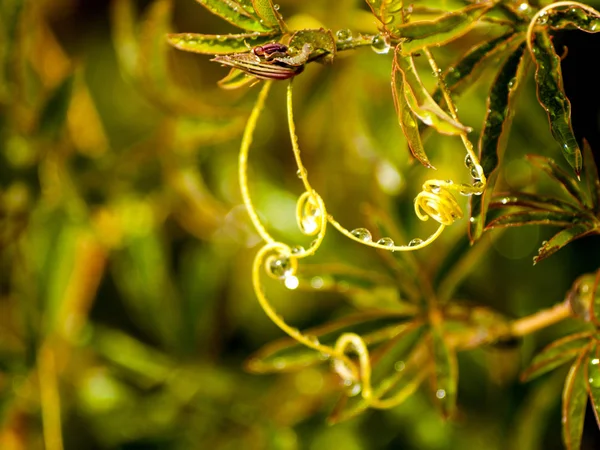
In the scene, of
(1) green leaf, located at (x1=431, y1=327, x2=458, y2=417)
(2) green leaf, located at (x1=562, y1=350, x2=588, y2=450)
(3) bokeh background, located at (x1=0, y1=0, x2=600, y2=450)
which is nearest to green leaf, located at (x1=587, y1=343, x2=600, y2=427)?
(2) green leaf, located at (x1=562, y1=350, x2=588, y2=450)

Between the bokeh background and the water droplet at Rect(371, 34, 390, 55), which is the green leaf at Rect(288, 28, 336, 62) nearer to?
the water droplet at Rect(371, 34, 390, 55)

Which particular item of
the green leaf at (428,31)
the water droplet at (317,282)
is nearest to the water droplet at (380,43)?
the green leaf at (428,31)

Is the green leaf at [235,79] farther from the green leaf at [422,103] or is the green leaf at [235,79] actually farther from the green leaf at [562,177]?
the green leaf at [562,177]

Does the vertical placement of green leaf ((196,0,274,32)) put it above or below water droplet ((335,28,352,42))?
above

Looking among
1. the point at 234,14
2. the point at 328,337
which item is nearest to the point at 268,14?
Answer: the point at 234,14

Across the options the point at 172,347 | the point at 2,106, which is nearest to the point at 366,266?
the point at 172,347

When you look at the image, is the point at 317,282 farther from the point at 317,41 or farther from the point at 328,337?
the point at 317,41
